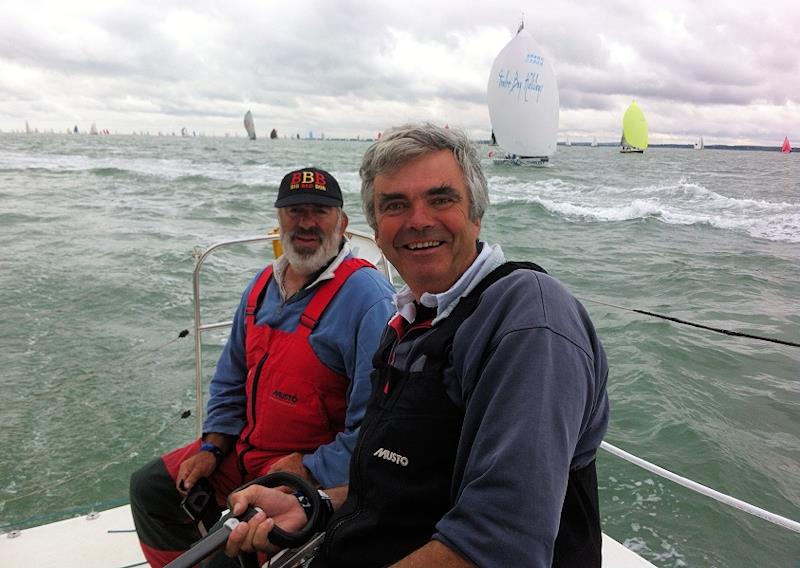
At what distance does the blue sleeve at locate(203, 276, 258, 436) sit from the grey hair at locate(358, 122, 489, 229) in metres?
1.14

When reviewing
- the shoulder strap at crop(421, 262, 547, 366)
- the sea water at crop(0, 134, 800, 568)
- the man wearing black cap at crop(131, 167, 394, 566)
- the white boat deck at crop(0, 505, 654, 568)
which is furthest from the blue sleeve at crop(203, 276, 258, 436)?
the shoulder strap at crop(421, 262, 547, 366)

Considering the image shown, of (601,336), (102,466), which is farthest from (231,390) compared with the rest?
(601,336)

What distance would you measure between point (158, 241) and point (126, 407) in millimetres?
6747

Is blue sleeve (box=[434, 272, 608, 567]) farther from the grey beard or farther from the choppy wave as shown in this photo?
the choppy wave

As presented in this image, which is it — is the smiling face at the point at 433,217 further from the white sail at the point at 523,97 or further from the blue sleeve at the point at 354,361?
the white sail at the point at 523,97

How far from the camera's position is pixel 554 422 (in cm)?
84

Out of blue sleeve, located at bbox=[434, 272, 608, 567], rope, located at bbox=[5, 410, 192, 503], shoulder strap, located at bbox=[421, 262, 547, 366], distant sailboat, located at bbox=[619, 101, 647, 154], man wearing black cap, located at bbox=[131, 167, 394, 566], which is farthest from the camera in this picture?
distant sailboat, located at bbox=[619, 101, 647, 154]

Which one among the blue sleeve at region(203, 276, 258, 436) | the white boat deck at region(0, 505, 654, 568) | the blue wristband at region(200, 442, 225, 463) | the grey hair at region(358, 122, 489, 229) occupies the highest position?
the grey hair at region(358, 122, 489, 229)

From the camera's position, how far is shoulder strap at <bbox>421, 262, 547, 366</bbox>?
1057 mm

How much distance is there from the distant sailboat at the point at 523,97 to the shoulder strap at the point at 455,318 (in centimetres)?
2866

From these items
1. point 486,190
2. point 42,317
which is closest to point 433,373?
point 486,190

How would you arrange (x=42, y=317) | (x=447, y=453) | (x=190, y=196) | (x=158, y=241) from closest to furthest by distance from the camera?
(x=447, y=453)
(x=42, y=317)
(x=158, y=241)
(x=190, y=196)

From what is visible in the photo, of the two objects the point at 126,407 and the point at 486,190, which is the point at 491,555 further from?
the point at 126,407

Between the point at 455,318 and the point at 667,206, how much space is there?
1870 cm
